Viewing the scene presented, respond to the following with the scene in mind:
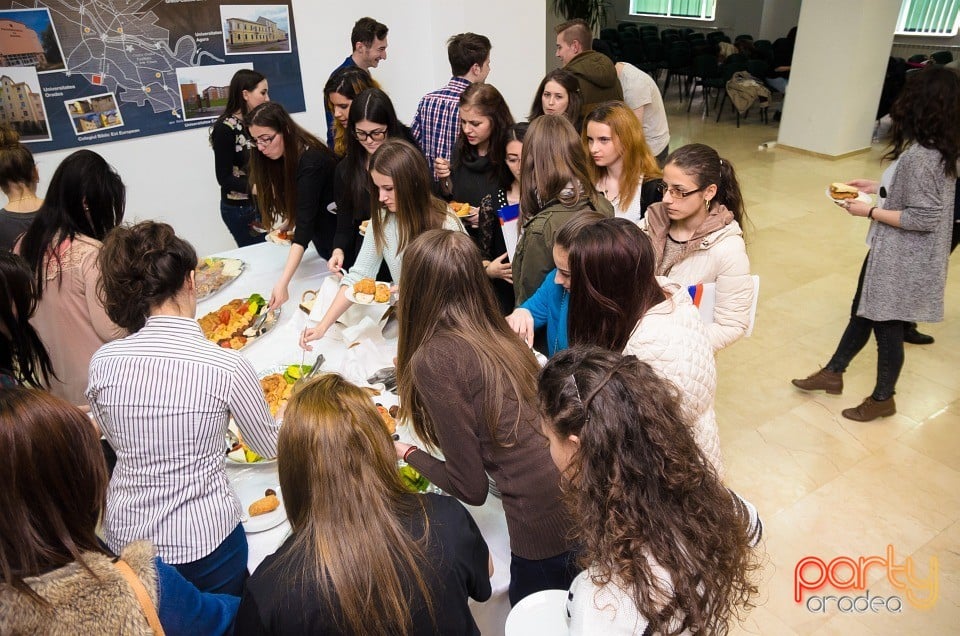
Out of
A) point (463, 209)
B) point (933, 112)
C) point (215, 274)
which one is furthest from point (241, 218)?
point (933, 112)

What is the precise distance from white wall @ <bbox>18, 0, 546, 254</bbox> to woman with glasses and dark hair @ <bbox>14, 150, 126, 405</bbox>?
8.01ft

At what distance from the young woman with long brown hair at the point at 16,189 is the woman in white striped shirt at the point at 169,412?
118cm

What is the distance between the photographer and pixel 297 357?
245 centimetres

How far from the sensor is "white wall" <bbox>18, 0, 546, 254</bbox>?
175 inches

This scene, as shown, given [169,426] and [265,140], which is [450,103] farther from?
[169,426]

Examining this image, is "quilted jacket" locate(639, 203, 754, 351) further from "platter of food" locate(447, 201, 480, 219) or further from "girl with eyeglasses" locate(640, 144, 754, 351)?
"platter of food" locate(447, 201, 480, 219)

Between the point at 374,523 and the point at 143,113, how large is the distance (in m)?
4.09

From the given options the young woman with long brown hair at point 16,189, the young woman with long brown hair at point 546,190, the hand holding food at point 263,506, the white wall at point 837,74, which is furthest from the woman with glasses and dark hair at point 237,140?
the white wall at point 837,74

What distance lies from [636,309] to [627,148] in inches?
56.6

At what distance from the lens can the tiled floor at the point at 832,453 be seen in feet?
7.93

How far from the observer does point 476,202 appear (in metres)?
3.08

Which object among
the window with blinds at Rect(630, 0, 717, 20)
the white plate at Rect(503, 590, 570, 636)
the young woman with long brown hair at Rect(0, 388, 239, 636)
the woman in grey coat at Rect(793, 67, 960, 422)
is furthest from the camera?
the window with blinds at Rect(630, 0, 717, 20)

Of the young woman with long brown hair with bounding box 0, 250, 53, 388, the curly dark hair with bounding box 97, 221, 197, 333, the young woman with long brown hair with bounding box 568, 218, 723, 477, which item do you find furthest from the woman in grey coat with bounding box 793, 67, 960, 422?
the young woman with long brown hair with bounding box 0, 250, 53, 388

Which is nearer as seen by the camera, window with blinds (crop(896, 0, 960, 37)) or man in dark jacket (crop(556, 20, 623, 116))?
man in dark jacket (crop(556, 20, 623, 116))
